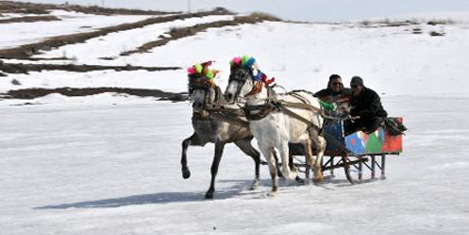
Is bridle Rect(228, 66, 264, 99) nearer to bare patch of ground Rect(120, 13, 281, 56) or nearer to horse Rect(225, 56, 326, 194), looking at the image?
horse Rect(225, 56, 326, 194)

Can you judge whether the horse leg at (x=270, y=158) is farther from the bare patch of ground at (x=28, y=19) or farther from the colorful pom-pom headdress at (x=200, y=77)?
the bare patch of ground at (x=28, y=19)

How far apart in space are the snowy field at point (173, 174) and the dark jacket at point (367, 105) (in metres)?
1.13

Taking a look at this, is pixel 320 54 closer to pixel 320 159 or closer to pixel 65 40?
pixel 65 40

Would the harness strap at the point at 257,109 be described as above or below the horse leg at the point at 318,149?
above

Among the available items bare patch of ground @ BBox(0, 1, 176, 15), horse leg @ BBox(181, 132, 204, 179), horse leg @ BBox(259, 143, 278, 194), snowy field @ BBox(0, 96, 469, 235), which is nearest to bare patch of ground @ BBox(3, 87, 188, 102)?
snowy field @ BBox(0, 96, 469, 235)

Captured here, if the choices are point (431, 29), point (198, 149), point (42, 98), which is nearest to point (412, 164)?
point (198, 149)

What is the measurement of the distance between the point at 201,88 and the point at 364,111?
277 centimetres

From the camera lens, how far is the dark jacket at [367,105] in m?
12.1

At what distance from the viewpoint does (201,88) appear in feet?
36.1

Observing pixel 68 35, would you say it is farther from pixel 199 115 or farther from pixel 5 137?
pixel 199 115

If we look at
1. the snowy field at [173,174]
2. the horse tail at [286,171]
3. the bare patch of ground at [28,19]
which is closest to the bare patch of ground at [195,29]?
the snowy field at [173,174]

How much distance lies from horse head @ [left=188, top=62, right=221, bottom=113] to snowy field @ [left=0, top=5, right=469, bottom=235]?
1.39m

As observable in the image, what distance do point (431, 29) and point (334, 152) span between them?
146 ft

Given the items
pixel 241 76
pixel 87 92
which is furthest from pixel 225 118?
pixel 87 92
